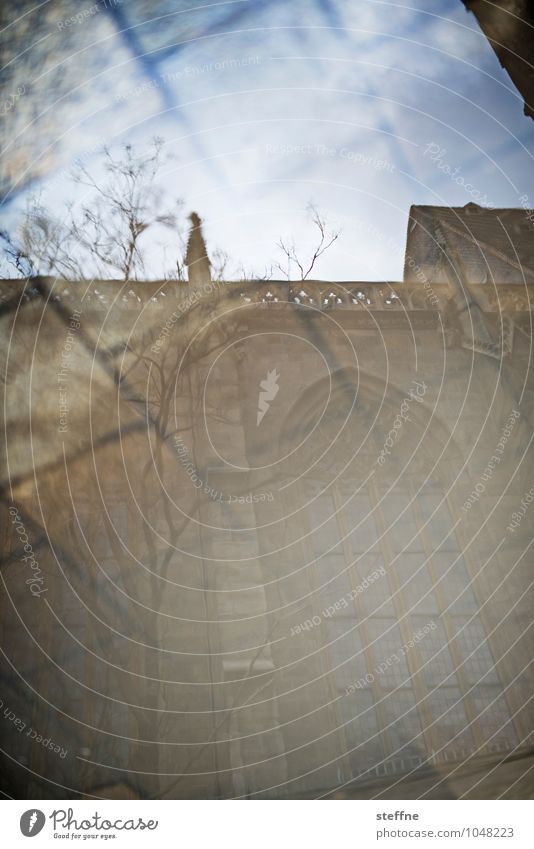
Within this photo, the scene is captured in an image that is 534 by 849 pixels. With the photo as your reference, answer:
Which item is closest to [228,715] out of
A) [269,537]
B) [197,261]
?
[269,537]

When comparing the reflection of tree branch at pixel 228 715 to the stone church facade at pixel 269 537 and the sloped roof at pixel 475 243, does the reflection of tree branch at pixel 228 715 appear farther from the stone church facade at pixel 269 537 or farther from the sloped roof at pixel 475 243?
the sloped roof at pixel 475 243

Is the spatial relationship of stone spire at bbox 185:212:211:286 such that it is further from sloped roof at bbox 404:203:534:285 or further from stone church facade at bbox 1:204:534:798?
sloped roof at bbox 404:203:534:285

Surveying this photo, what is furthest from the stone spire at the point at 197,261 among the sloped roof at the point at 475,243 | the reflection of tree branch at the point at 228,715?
the reflection of tree branch at the point at 228,715

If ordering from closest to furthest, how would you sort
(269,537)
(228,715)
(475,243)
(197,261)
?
(228,715) < (269,537) < (197,261) < (475,243)

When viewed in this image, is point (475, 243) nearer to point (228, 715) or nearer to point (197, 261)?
point (197, 261)

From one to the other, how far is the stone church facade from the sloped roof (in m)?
0.33

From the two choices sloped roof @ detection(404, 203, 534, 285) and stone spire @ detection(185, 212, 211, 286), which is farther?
sloped roof @ detection(404, 203, 534, 285)

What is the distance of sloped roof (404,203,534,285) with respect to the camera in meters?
12.4

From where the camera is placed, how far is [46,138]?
24.7ft

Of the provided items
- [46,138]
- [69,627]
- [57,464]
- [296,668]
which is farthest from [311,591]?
[46,138]

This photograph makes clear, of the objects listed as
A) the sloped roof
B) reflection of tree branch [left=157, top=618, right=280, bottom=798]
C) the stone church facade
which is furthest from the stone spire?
reflection of tree branch [left=157, top=618, right=280, bottom=798]

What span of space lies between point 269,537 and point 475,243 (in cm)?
719

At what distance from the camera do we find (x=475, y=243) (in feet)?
41.5
